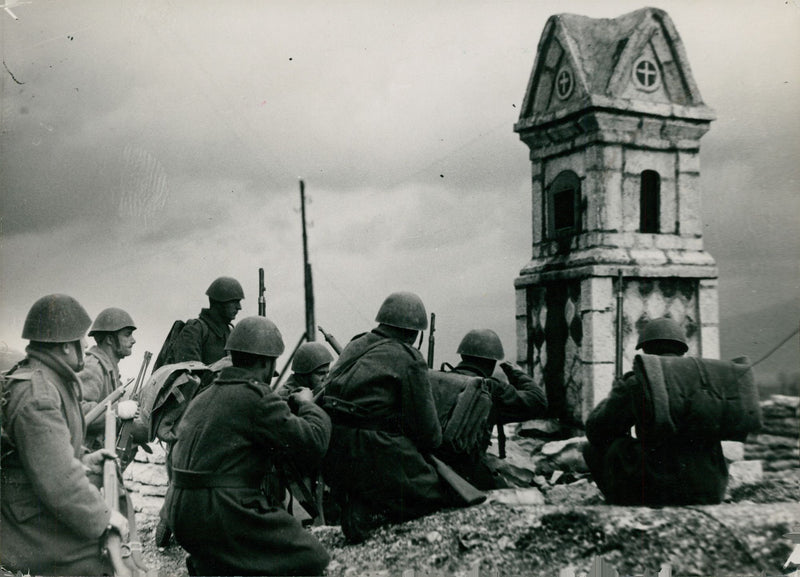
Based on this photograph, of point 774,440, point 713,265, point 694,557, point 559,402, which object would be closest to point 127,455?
point 694,557

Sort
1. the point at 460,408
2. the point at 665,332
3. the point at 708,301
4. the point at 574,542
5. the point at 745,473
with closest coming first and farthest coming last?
the point at 574,542 < the point at 665,332 < the point at 460,408 < the point at 745,473 < the point at 708,301

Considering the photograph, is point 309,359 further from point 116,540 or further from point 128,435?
point 116,540

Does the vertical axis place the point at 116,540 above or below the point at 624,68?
below

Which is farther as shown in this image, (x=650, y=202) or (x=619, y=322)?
(x=650, y=202)

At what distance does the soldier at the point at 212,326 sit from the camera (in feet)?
26.9

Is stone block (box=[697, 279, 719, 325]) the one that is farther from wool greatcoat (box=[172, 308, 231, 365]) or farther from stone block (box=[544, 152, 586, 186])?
wool greatcoat (box=[172, 308, 231, 365])

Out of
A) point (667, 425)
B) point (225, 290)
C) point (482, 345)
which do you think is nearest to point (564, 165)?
point (482, 345)

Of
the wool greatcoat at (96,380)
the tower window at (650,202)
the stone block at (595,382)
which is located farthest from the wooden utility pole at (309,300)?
the tower window at (650,202)

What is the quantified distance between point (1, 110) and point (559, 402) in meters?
6.68

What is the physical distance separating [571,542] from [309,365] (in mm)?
3360

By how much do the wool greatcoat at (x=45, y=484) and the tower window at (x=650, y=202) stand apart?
7.35 metres

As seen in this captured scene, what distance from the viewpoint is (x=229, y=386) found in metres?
5.04

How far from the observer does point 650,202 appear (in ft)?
33.1

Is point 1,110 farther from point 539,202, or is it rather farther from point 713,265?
point 713,265
